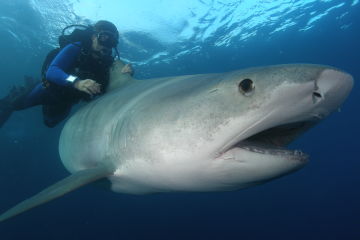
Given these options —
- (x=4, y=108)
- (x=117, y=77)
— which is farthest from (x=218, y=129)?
(x=4, y=108)

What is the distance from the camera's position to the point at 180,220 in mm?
34062

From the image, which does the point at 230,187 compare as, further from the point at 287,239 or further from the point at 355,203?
the point at 355,203

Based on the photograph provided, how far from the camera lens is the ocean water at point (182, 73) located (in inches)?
695

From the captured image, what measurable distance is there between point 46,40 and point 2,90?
826cm

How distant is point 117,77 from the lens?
6.05 metres

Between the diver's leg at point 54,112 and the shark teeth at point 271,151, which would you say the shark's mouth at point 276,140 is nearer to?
the shark teeth at point 271,151

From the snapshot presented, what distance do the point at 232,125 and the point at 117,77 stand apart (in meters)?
4.19

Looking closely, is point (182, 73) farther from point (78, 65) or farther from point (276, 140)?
point (276, 140)

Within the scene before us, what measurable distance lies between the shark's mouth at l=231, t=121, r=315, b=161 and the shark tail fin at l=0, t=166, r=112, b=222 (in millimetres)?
1923

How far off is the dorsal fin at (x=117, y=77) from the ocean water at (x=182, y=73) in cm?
772

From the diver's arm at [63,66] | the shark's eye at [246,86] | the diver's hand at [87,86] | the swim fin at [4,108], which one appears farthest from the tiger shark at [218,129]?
the swim fin at [4,108]

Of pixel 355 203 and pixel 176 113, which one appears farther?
pixel 355 203

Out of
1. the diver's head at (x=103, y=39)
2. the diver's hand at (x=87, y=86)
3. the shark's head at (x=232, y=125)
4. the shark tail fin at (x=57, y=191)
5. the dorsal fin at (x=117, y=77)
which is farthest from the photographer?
the diver's head at (x=103, y=39)

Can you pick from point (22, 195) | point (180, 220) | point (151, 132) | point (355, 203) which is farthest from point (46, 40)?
point (355, 203)
